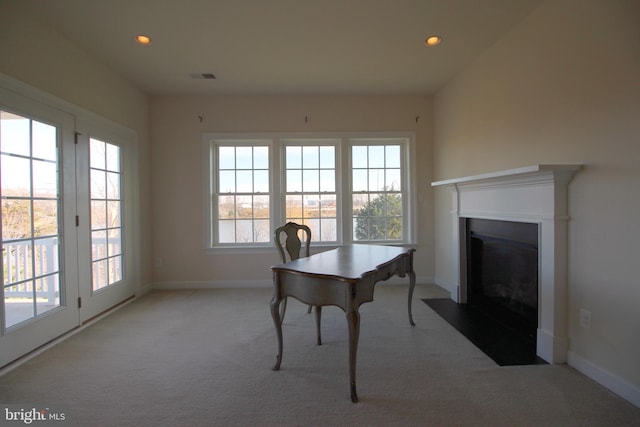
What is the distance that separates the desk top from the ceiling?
6.64 feet

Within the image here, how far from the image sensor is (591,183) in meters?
1.97

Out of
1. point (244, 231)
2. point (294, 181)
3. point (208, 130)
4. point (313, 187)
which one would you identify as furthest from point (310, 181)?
point (208, 130)

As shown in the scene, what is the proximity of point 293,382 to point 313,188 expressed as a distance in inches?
113

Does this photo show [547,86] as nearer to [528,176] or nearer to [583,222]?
[528,176]

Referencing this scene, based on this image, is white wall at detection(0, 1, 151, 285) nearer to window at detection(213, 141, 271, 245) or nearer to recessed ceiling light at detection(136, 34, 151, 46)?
Result: recessed ceiling light at detection(136, 34, 151, 46)

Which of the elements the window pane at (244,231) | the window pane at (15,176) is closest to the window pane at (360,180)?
the window pane at (244,231)

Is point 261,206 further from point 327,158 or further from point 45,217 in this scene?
point 45,217

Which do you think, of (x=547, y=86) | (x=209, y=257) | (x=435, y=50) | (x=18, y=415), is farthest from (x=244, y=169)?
(x=547, y=86)

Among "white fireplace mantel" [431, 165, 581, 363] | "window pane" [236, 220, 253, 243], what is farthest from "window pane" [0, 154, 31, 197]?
"white fireplace mantel" [431, 165, 581, 363]

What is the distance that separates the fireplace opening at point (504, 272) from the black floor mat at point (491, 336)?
97 millimetres

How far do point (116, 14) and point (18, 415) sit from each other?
2886mm

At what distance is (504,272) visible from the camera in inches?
116

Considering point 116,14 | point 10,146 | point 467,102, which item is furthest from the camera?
point 467,102

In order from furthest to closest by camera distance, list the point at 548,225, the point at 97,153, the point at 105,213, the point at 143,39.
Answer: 1. the point at 105,213
2. the point at 97,153
3. the point at 143,39
4. the point at 548,225
